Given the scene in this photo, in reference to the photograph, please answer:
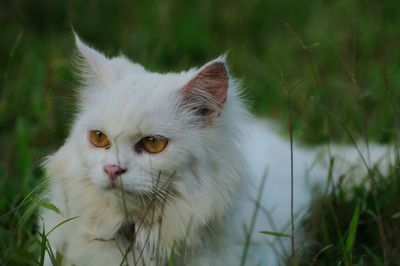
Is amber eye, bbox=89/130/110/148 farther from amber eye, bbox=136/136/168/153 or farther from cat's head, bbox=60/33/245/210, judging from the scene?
amber eye, bbox=136/136/168/153

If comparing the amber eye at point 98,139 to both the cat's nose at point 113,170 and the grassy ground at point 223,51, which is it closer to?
the cat's nose at point 113,170

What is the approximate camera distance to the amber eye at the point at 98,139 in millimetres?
2520

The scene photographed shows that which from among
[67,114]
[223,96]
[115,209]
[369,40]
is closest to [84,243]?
[115,209]

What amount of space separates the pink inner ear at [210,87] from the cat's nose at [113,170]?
414 millimetres

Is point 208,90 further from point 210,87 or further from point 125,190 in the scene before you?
point 125,190

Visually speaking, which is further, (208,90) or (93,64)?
(93,64)

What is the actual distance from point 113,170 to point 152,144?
19 centimetres

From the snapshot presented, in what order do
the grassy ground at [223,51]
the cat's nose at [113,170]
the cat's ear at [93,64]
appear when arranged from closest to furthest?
the cat's nose at [113,170], the cat's ear at [93,64], the grassy ground at [223,51]

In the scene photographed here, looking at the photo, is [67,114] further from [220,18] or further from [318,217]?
[220,18]

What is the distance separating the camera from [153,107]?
253 centimetres

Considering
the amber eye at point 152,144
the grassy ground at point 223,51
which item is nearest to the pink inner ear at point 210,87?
the amber eye at point 152,144

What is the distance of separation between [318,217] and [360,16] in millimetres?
3400

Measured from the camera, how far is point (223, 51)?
5762 millimetres

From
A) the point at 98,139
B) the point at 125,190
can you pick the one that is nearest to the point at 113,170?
the point at 125,190
